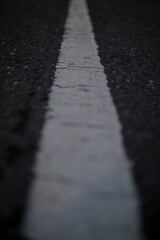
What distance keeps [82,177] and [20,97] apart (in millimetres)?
947

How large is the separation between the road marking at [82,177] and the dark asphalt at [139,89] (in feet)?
0.17

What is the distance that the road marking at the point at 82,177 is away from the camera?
3.54ft

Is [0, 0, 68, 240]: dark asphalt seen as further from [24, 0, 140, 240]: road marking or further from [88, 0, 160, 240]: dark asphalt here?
[88, 0, 160, 240]: dark asphalt

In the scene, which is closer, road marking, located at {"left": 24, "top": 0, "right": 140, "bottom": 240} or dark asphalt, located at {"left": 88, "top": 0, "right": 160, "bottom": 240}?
road marking, located at {"left": 24, "top": 0, "right": 140, "bottom": 240}

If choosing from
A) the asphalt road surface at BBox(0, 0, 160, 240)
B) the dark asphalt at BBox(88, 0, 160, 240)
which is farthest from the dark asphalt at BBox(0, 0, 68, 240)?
the dark asphalt at BBox(88, 0, 160, 240)

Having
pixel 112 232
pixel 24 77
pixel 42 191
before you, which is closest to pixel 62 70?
pixel 24 77

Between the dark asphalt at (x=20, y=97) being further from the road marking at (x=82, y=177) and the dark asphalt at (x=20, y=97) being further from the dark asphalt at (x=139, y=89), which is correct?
the dark asphalt at (x=139, y=89)

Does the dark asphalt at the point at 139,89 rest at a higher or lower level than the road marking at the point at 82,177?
higher

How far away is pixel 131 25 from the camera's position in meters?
4.78

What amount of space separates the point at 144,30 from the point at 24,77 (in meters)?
2.60

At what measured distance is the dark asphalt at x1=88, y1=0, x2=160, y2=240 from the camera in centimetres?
126

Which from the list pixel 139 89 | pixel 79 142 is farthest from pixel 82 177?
pixel 139 89

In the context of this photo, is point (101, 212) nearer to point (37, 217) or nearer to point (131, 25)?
point (37, 217)

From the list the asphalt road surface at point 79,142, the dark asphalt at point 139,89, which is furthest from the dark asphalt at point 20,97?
the dark asphalt at point 139,89
